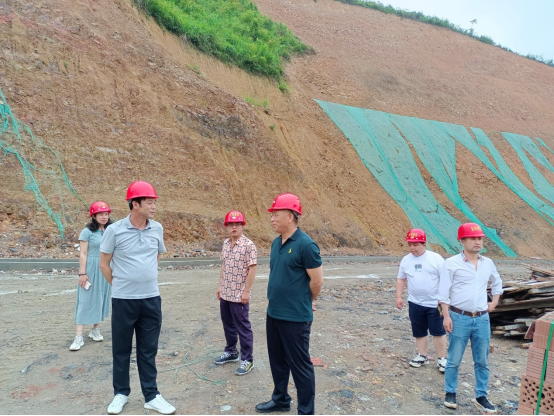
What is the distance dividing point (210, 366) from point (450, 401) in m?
2.61

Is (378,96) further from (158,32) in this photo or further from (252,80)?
(158,32)

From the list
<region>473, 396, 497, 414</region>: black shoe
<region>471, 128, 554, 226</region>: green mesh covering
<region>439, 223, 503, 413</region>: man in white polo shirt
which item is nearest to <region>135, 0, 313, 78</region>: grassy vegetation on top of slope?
<region>471, 128, 554, 226</region>: green mesh covering

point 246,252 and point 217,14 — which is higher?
point 217,14

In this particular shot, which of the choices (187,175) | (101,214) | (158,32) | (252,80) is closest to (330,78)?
(252,80)

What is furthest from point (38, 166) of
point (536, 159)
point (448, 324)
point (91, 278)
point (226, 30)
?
point (536, 159)

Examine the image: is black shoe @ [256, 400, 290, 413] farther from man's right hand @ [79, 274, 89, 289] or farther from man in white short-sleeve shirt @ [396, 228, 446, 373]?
man's right hand @ [79, 274, 89, 289]

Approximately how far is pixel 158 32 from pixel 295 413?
20.8 meters

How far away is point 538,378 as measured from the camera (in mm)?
3607

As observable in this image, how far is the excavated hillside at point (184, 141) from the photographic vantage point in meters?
14.4

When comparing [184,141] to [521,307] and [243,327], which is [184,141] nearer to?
[243,327]

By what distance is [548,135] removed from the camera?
3600 cm

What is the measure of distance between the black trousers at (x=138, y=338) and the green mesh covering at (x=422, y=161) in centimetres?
1969

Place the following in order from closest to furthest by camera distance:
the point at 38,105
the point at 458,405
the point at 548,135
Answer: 1. the point at 458,405
2. the point at 38,105
3. the point at 548,135

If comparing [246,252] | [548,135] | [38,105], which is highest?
[548,135]
